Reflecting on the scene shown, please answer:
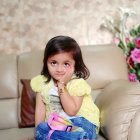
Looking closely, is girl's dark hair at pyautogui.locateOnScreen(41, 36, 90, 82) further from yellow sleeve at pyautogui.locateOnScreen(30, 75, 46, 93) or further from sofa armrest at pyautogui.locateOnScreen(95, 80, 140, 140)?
sofa armrest at pyautogui.locateOnScreen(95, 80, 140, 140)

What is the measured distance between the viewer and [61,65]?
5.44 feet

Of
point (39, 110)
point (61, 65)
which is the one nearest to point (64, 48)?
point (61, 65)

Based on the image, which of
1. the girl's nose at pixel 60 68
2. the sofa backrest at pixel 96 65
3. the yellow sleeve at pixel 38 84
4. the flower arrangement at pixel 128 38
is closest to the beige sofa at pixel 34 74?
the sofa backrest at pixel 96 65

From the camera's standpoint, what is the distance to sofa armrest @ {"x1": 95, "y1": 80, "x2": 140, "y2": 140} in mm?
1522

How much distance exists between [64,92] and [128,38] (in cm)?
97

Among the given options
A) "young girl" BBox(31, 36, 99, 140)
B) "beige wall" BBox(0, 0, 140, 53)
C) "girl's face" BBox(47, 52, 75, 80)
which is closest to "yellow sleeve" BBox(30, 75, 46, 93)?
"young girl" BBox(31, 36, 99, 140)

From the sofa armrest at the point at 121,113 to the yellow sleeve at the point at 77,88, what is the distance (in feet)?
0.52

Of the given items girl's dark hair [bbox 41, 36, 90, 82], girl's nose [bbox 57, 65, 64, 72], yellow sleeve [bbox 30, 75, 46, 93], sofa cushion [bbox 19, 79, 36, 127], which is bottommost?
sofa cushion [bbox 19, 79, 36, 127]

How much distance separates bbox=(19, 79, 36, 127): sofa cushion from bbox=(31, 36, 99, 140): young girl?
6.1 inches

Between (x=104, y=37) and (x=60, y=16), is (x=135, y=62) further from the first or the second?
(x=60, y=16)

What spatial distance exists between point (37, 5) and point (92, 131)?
118 centimetres

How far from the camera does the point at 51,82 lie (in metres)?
1.77

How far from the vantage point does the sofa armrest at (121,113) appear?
1.52m

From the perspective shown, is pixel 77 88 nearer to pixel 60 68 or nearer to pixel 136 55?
pixel 60 68
